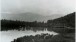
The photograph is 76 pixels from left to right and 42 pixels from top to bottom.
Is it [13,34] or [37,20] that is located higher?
[37,20]

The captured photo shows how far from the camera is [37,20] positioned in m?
1.34

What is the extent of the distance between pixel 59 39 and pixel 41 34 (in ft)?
0.79

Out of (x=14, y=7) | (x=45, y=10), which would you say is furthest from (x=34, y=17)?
(x=14, y=7)

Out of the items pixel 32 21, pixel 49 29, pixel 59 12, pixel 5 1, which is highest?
pixel 5 1

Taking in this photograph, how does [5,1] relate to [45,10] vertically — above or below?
above

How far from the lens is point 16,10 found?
1.32m

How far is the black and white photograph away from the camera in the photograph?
1.30 meters

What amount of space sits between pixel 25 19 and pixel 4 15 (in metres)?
0.26

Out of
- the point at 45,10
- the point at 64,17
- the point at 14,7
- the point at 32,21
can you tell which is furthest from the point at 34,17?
the point at 64,17

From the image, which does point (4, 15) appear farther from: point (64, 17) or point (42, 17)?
point (64, 17)

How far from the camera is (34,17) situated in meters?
1.33

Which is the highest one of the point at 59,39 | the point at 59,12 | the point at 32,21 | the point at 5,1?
the point at 5,1

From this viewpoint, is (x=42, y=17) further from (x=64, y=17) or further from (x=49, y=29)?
(x=64, y=17)

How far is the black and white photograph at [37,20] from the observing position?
130 cm
